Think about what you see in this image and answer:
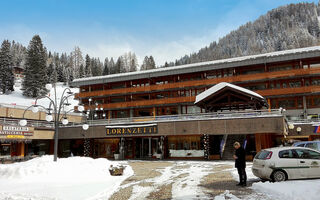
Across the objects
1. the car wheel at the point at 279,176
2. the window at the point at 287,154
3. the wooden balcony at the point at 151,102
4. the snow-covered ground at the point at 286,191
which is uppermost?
the wooden balcony at the point at 151,102

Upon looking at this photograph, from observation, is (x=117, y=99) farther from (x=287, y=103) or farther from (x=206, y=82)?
(x=287, y=103)

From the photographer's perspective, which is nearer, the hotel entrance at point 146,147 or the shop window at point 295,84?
the hotel entrance at point 146,147

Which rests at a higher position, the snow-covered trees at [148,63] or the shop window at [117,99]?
the snow-covered trees at [148,63]

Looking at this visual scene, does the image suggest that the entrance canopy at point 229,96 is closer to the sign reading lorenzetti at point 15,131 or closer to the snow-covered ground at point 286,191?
the snow-covered ground at point 286,191

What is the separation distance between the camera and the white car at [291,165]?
1090 cm

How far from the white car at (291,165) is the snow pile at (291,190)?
399mm

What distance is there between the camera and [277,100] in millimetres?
41531

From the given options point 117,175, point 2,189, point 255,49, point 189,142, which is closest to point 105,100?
point 189,142

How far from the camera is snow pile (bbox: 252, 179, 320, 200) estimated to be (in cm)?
848

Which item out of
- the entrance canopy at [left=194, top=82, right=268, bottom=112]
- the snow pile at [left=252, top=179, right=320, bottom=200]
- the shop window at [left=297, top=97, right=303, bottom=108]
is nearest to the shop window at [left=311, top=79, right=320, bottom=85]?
the shop window at [left=297, top=97, right=303, bottom=108]

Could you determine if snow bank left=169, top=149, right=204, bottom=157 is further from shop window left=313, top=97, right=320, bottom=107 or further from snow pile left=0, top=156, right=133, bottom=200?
shop window left=313, top=97, right=320, bottom=107

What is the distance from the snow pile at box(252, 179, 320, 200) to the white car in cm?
40

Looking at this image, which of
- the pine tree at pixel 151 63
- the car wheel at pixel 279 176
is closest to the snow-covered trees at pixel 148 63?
the pine tree at pixel 151 63

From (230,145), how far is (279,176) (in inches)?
734
